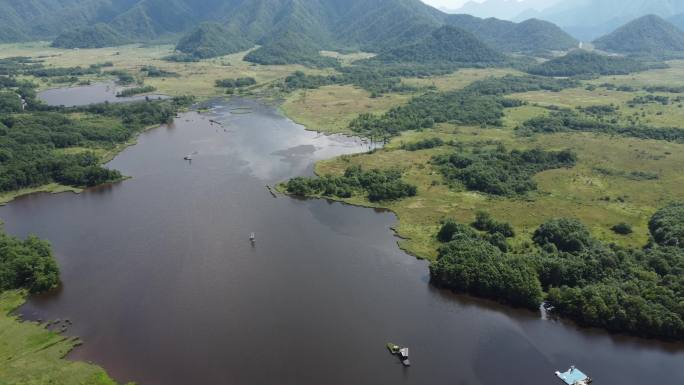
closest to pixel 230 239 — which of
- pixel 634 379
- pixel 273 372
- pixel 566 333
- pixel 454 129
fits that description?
pixel 273 372

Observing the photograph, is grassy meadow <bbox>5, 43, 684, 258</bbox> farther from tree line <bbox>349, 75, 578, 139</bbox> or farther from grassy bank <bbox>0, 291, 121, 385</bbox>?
grassy bank <bbox>0, 291, 121, 385</bbox>

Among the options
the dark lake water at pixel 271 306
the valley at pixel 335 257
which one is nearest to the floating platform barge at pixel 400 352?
the dark lake water at pixel 271 306

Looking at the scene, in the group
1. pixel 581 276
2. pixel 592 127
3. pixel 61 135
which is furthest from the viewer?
pixel 592 127

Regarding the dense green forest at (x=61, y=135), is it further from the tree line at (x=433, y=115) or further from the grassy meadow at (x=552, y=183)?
the tree line at (x=433, y=115)

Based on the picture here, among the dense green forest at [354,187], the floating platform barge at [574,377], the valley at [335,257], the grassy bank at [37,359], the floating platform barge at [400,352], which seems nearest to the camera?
the grassy bank at [37,359]

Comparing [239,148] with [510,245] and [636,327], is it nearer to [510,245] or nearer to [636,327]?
[510,245]

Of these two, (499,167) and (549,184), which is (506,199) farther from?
(549,184)

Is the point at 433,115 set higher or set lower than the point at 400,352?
higher

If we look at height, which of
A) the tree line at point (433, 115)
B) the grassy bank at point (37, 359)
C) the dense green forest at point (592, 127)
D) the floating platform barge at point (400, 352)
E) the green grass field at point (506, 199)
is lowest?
the floating platform barge at point (400, 352)

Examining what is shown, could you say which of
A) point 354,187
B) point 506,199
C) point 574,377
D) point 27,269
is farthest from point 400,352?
point 506,199
